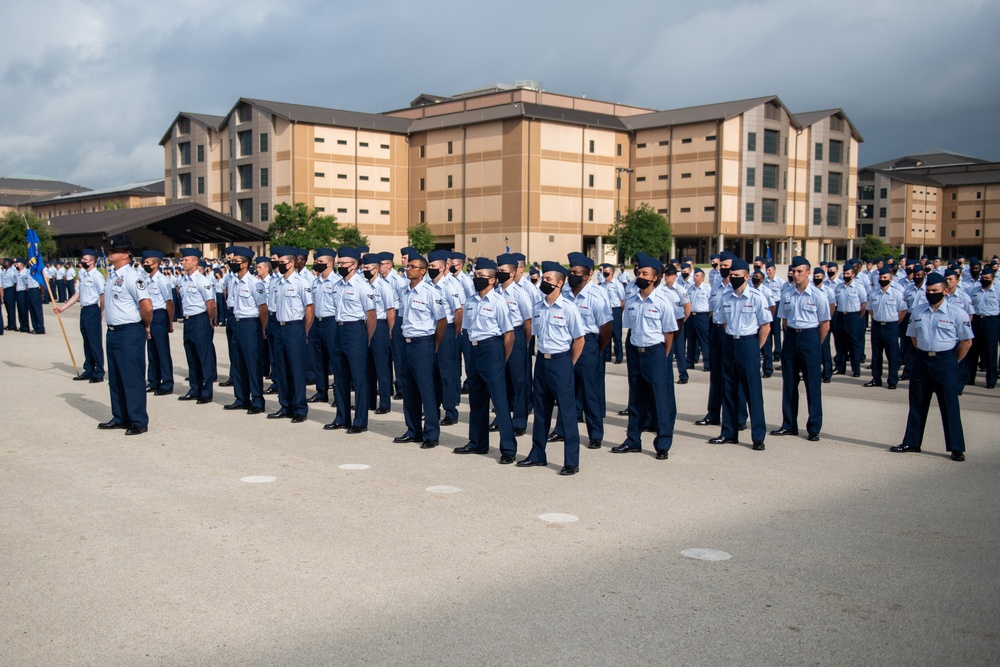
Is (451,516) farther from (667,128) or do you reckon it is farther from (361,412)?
(667,128)

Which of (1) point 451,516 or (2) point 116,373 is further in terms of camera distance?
(2) point 116,373

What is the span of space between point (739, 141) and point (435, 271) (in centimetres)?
6903

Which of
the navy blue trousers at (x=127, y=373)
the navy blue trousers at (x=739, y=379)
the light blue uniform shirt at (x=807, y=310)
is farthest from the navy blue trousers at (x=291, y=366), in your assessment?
the light blue uniform shirt at (x=807, y=310)

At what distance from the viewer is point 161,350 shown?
1339cm

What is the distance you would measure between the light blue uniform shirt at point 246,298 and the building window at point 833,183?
3161 inches

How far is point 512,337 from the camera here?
30.8 feet

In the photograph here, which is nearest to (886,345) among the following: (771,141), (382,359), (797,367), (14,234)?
(797,367)

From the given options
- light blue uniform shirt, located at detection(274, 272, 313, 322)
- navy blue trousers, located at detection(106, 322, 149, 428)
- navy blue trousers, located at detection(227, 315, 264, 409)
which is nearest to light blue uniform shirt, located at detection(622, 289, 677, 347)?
light blue uniform shirt, located at detection(274, 272, 313, 322)

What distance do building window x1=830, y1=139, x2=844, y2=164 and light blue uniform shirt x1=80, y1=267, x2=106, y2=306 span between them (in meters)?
80.9

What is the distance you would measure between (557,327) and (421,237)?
219 ft

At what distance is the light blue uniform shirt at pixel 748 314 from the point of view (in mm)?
10070

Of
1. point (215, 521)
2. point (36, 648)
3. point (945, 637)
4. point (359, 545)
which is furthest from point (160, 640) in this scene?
point (945, 637)

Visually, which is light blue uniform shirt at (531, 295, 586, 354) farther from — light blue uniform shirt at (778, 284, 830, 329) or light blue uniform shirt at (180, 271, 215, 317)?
light blue uniform shirt at (180, 271, 215, 317)

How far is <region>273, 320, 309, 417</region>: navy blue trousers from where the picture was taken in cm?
1119
